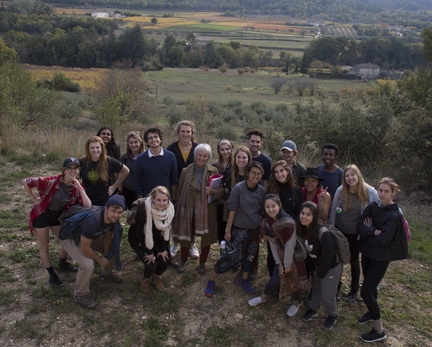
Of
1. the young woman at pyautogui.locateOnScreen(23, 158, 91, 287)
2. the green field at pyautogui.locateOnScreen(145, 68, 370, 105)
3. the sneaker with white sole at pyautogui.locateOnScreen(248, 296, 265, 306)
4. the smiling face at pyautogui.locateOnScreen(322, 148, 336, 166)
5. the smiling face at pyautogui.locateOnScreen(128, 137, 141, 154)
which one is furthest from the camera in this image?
the green field at pyautogui.locateOnScreen(145, 68, 370, 105)

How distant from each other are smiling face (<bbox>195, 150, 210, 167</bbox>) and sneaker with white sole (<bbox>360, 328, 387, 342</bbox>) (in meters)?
2.56

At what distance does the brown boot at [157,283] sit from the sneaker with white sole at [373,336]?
227cm

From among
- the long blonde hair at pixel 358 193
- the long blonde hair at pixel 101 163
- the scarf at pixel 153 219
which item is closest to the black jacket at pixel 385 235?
the long blonde hair at pixel 358 193

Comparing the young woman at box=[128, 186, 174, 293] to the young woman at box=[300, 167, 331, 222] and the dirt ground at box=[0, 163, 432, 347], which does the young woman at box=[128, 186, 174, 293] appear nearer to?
the dirt ground at box=[0, 163, 432, 347]

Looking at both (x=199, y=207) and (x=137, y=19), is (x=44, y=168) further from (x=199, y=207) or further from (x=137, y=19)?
(x=137, y=19)

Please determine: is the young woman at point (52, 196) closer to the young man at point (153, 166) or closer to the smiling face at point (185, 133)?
the young man at point (153, 166)

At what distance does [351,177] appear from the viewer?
12.8 feet

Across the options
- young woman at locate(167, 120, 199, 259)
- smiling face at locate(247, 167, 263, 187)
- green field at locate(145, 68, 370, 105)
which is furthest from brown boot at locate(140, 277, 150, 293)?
green field at locate(145, 68, 370, 105)

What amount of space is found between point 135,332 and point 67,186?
173 centimetres

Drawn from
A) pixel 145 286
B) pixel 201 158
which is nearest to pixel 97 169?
pixel 201 158

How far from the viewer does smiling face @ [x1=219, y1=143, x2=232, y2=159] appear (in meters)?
4.55

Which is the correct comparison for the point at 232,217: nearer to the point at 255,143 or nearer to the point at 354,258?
the point at 255,143

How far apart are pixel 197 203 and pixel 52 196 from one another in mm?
1654

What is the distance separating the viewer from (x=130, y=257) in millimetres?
5031
